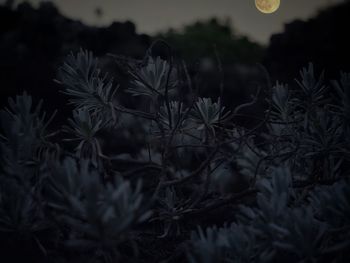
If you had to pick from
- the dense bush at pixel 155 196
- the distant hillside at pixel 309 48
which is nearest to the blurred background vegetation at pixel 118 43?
the distant hillside at pixel 309 48

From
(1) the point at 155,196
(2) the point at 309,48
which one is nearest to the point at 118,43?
(2) the point at 309,48

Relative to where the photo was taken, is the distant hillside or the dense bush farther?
the distant hillside

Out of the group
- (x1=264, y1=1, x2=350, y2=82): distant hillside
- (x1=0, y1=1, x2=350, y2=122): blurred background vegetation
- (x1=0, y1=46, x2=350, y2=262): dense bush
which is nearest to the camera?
(x1=0, y1=46, x2=350, y2=262): dense bush

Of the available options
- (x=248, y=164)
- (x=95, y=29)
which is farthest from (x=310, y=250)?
(x=95, y=29)

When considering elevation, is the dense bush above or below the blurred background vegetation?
below

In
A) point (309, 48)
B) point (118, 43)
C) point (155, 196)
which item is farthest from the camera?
point (309, 48)

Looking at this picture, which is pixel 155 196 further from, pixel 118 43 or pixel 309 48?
pixel 309 48

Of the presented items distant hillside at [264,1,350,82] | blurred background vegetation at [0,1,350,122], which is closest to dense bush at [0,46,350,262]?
blurred background vegetation at [0,1,350,122]

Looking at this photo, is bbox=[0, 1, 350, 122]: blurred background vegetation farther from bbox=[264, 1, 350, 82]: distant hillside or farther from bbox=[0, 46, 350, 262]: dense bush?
bbox=[0, 46, 350, 262]: dense bush

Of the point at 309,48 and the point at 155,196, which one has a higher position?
the point at 309,48

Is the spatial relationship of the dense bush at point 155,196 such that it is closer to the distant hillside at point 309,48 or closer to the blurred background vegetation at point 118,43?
the blurred background vegetation at point 118,43

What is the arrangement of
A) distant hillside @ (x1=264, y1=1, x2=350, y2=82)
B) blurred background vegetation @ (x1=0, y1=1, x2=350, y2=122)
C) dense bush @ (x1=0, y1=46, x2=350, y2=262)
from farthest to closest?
distant hillside @ (x1=264, y1=1, x2=350, y2=82) → blurred background vegetation @ (x1=0, y1=1, x2=350, y2=122) → dense bush @ (x1=0, y1=46, x2=350, y2=262)

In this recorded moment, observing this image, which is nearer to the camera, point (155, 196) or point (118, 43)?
point (155, 196)

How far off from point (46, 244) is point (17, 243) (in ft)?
0.86
